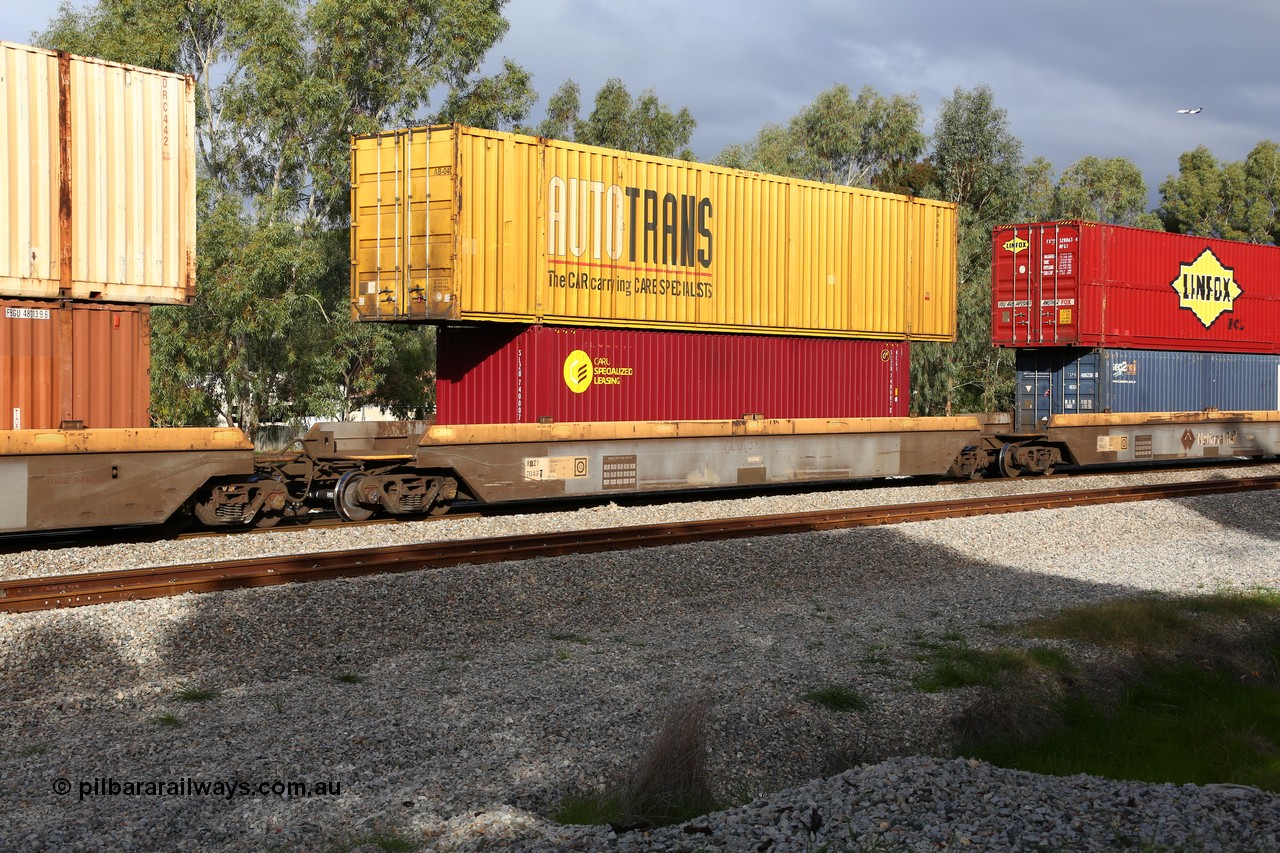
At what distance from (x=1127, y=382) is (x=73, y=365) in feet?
64.1

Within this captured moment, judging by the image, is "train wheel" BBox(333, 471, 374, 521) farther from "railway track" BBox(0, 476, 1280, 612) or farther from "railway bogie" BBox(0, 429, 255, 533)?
"railway track" BBox(0, 476, 1280, 612)

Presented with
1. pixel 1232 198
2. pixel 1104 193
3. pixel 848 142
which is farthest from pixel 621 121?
pixel 1232 198

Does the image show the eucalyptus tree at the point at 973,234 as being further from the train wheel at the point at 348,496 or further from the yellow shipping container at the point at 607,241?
the train wheel at the point at 348,496

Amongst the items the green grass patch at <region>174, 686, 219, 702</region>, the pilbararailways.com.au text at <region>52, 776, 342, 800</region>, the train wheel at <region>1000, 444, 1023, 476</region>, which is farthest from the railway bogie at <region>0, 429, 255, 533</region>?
the train wheel at <region>1000, 444, 1023, 476</region>

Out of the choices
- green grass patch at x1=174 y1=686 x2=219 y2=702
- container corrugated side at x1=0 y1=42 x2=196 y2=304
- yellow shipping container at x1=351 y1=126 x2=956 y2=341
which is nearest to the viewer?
green grass patch at x1=174 y1=686 x2=219 y2=702

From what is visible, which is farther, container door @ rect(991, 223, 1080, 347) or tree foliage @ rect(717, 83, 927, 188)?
tree foliage @ rect(717, 83, 927, 188)

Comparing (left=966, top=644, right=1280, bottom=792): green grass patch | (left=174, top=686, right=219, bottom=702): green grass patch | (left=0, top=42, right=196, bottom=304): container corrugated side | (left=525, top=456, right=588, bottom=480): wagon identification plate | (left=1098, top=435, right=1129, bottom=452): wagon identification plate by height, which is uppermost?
(left=0, top=42, right=196, bottom=304): container corrugated side

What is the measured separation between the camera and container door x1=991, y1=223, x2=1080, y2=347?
2222 centimetres

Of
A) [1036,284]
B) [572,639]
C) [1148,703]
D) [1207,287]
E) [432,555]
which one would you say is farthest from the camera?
[1207,287]

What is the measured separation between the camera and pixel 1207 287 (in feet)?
80.6

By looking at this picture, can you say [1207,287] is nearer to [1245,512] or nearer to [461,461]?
[1245,512]

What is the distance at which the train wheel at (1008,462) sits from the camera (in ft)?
70.6

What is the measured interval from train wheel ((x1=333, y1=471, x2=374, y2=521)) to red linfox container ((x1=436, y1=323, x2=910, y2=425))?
1.94 metres

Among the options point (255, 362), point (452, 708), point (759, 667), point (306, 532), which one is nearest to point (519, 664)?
point (452, 708)
